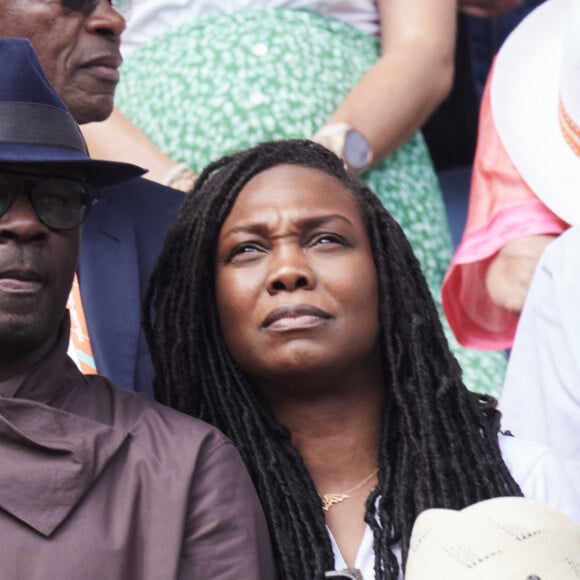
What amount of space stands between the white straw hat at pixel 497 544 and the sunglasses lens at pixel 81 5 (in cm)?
170

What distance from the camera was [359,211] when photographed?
3.35 metres

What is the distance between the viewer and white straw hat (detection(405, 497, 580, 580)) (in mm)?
2268

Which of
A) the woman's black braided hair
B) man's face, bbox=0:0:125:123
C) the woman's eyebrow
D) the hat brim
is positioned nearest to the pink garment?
the woman's black braided hair

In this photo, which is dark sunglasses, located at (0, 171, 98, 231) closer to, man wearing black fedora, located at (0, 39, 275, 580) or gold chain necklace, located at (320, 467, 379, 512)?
man wearing black fedora, located at (0, 39, 275, 580)

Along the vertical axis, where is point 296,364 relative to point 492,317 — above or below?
above

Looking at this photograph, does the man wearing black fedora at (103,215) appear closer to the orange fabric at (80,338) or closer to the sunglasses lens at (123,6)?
the orange fabric at (80,338)

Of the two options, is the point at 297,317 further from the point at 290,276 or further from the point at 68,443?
the point at 68,443

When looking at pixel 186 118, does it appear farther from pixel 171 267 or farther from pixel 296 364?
pixel 296 364

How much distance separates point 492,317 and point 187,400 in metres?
1.15

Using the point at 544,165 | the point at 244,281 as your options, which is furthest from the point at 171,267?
the point at 544,165

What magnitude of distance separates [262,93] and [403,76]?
1.34 feet

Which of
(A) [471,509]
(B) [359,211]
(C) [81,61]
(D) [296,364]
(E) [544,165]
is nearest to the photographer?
(A) [471,509]

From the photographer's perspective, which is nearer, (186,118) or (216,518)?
(216,518)

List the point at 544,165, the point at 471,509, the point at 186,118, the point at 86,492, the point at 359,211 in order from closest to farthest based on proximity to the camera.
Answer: the point at 471,509
the point at 86,492
the point at 359,211
the point at 544,165
the point at 186,118
